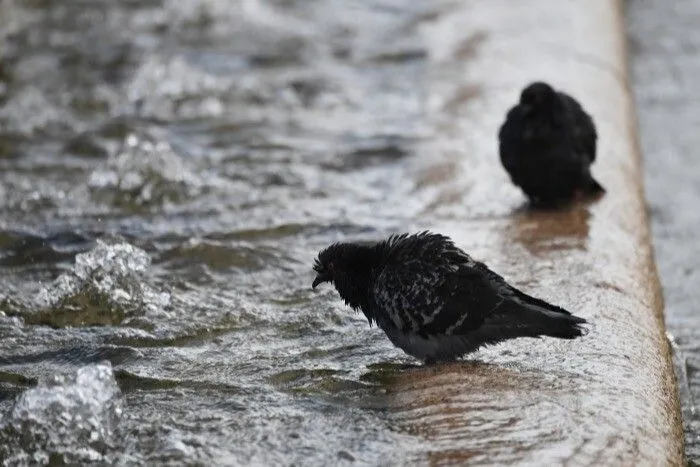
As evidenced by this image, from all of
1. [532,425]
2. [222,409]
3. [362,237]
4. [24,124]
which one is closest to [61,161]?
[24,124]

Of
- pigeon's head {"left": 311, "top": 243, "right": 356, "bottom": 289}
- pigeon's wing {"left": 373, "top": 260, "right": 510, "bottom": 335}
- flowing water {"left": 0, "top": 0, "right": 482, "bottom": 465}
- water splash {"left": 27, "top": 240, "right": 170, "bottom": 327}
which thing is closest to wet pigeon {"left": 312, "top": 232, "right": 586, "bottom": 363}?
pigeon's wing {"left": 373, "top": 260, "right": 510, "bottom": 335}

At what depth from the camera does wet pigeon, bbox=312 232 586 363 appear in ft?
15.9

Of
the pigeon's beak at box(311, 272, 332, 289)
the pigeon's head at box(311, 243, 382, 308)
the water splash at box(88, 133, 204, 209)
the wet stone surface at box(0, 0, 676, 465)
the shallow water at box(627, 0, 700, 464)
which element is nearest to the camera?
the wet stone surface at box(0, 0, 676, 465)

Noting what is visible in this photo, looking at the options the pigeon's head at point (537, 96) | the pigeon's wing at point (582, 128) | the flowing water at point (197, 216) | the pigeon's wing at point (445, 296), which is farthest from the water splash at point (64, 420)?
the pigeon's wing at point (582, 128)

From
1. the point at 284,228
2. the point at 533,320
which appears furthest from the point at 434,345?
the point at 284,228

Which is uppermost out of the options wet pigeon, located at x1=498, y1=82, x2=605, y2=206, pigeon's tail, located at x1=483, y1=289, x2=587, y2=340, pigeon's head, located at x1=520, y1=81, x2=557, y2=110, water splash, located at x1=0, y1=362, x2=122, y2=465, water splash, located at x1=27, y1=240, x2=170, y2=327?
pigeon's head, located at x1=520, y1=81, x2=557, y2=110

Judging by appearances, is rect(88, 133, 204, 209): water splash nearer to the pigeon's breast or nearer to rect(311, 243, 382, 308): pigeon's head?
rect(311, 243, 382, 308): pigeon's head

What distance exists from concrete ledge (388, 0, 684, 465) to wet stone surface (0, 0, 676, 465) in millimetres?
17

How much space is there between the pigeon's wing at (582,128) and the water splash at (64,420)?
337 centimetres

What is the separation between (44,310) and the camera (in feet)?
19.8

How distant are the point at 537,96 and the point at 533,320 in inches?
103

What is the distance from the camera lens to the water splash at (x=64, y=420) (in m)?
4.47

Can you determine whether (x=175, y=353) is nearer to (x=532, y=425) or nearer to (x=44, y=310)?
(x=44, y=310)

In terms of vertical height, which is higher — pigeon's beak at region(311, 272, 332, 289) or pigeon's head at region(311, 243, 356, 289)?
pigeon's head at region(311, 243, 356, 289)
